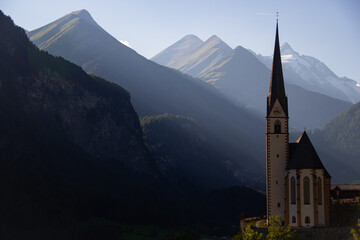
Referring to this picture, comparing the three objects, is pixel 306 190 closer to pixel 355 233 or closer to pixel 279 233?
pixel 279 233

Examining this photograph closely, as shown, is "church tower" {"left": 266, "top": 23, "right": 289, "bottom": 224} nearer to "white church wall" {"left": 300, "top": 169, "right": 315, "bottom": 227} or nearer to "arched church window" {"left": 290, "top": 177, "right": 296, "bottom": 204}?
"arched church window" {"left": 290, "top": 177, "right": 296, "bottom": 204}

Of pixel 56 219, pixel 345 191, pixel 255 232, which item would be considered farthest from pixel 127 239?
pixel 255 232

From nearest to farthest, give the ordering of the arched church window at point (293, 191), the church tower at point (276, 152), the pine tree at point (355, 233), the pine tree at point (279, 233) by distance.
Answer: the pine tree at point (355, 233) < the pine tree at point (279, 233) < the arched church window at point (293, 191) < the church tower at point (276, 152)

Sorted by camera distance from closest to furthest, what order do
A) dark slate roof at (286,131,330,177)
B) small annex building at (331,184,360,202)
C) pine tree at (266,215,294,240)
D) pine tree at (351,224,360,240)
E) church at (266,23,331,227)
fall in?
1. pine tree at (351,224,360,240)
2. pine tree at (266,215,294,240)
3. church at (266,23,331,227)
4. dark slate roof at (286,131,330,177)
5. small annex building at (331,184,360,202)

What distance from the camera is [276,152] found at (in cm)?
10769

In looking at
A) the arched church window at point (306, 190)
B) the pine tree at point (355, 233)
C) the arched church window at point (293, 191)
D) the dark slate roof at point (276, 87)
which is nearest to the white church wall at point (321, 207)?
the arched church window at point (306, 190)

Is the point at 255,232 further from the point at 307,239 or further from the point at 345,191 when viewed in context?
the point at 345,191

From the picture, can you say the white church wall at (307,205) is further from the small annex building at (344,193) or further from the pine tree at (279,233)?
the small annex building at (344,193)

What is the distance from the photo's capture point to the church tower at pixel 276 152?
106375 mm

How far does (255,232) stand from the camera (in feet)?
319

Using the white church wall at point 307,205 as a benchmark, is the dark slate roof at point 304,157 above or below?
above

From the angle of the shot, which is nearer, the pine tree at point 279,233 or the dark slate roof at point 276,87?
the pine tree at point 279,233

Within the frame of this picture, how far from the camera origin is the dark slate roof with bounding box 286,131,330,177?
338ft

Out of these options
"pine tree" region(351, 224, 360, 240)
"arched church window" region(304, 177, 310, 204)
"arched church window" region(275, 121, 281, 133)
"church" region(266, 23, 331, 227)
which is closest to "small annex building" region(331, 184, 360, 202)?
"church" region(266, 23, 331, 227)
